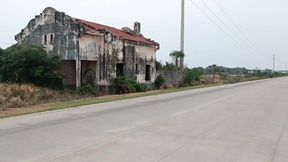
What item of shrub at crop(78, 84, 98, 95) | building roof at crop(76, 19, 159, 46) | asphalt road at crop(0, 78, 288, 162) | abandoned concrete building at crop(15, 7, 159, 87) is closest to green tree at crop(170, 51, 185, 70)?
building roof at crop(76, 19, 159, 46)

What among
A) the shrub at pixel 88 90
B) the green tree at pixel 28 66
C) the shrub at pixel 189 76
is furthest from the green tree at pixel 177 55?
the green tree at pixel 28 66

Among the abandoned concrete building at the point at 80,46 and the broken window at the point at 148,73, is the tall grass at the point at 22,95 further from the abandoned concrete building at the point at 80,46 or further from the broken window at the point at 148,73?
the broken window at the point at 148,73

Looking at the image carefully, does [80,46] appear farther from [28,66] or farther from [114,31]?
[114,31]

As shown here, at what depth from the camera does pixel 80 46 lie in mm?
32875

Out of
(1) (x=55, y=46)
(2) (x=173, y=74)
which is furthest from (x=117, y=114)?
(2) (x=173, y=74)

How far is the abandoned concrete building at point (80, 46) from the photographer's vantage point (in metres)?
33.1

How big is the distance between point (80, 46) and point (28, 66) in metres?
4.88

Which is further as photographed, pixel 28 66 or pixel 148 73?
pixel 148 73

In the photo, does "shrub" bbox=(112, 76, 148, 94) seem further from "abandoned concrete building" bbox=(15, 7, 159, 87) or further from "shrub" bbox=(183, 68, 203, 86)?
"shrub" bbox=(183, 68, 203, 86)

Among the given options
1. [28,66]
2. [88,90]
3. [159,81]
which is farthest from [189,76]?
[28,66]

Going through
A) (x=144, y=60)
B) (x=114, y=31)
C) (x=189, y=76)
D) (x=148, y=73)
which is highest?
(x=114, y=31)

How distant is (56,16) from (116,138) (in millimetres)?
24670

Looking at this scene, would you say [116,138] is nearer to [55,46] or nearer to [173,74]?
[55,46]

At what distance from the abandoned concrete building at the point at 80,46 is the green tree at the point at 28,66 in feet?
5.61
